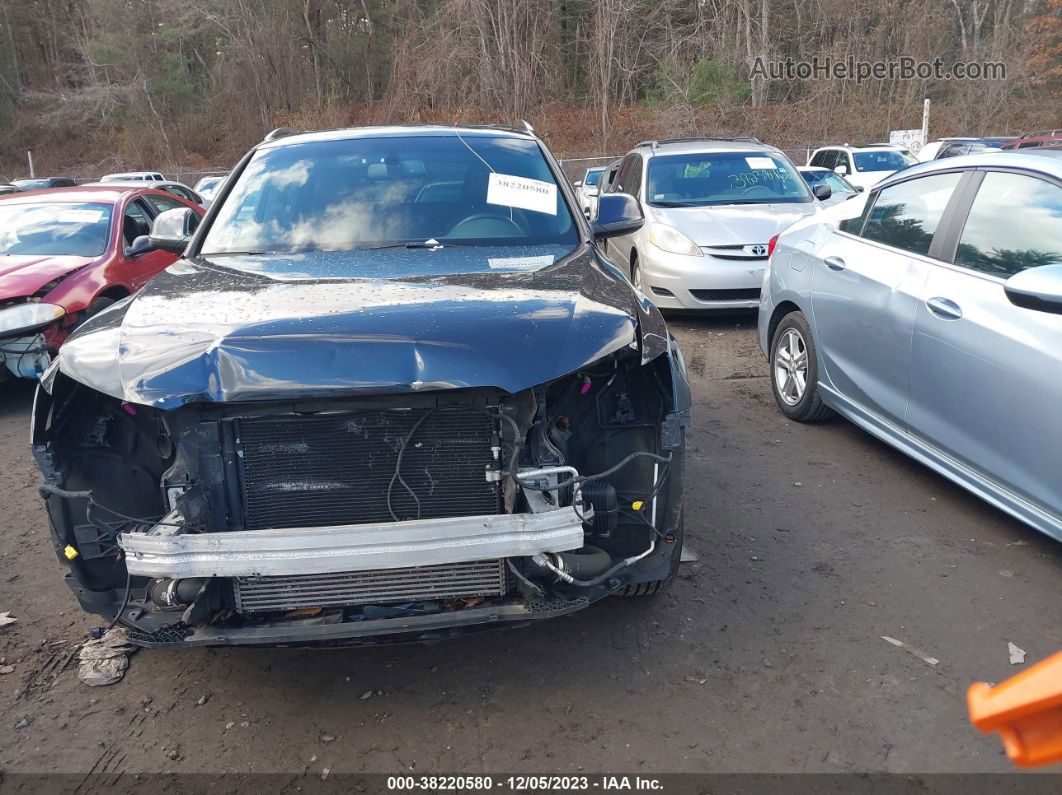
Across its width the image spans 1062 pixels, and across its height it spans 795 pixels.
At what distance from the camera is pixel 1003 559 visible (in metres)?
3.86

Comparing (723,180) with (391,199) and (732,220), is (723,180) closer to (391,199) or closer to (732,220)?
(732,220)

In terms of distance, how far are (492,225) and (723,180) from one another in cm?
620

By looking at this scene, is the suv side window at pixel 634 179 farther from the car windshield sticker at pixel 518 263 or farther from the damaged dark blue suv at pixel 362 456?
the damaged dark blue suv at pixel 362 456

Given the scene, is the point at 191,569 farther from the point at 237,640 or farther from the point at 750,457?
the point at 750,457

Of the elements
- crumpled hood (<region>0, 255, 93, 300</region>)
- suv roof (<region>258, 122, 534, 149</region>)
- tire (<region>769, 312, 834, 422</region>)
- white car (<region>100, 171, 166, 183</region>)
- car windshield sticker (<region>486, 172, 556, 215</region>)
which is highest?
suv roof (<region>258, 122, 534, 149</region>)

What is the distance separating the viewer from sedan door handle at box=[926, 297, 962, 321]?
3.96m

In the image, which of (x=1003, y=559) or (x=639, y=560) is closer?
(x=639, y=560)

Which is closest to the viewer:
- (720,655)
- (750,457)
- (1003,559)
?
(720,655)

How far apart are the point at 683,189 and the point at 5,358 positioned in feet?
22.3

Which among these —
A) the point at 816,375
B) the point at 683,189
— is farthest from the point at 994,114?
the point at 816,375

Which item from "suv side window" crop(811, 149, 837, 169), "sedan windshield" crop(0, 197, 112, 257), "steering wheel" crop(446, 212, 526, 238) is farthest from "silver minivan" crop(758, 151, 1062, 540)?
"suv side window" crop(811, 149, 837, 169)

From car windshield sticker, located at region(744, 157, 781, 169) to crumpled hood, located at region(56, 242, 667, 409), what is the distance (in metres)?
7.18

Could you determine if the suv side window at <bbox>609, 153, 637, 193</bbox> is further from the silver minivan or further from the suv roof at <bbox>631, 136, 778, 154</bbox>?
the silver minivan

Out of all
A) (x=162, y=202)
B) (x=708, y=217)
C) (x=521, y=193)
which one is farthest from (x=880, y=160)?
(x=521, y=193)
